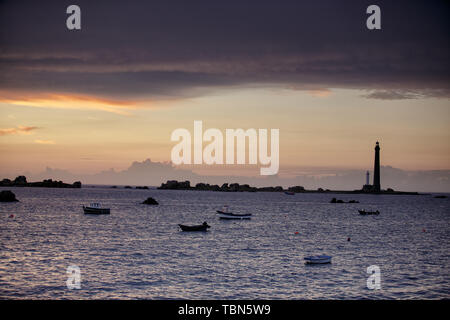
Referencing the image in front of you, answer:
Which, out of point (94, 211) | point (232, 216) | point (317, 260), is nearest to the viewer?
point (317, 260)

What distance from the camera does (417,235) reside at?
303 feet

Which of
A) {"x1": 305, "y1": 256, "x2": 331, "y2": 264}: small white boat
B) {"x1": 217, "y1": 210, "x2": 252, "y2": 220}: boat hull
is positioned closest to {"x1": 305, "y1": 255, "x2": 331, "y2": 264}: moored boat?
{"x1": 305, "y1": 256, "x2": 331, "y2": 264}: small white boat

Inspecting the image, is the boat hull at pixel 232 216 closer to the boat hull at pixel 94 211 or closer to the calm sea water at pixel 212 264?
the calm sea water at pixel 212 264

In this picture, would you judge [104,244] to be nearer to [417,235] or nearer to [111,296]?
[111,296]

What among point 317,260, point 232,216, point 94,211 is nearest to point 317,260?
point 317,260

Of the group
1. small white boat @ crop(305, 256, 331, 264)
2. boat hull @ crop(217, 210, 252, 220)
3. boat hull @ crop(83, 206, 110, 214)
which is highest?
small white boat @ crop(305, 256, 331, 264)

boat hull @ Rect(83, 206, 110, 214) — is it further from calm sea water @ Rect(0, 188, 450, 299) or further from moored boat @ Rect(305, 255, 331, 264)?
moored boat @ Rect(305, 255, 331, 264)

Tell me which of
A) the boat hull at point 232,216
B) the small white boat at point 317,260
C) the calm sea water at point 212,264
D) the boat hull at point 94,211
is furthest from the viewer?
the boat hull at point 94,211

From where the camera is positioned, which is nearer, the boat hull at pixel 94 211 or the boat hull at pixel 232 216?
the boat hull at pixel 232 216

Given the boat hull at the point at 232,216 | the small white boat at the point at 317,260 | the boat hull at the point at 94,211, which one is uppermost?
the small white boat at the point at 317,260

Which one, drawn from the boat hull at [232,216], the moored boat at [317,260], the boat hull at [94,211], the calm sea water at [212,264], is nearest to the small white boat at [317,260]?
the moored boat at [317,260]

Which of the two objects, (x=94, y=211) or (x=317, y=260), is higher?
(x=317, y=260)

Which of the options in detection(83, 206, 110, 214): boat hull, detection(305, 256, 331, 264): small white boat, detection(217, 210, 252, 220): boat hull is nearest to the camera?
detection(305, 256, 331, 264): small white boat

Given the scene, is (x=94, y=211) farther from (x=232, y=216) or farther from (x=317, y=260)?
(x=317, y=260)
